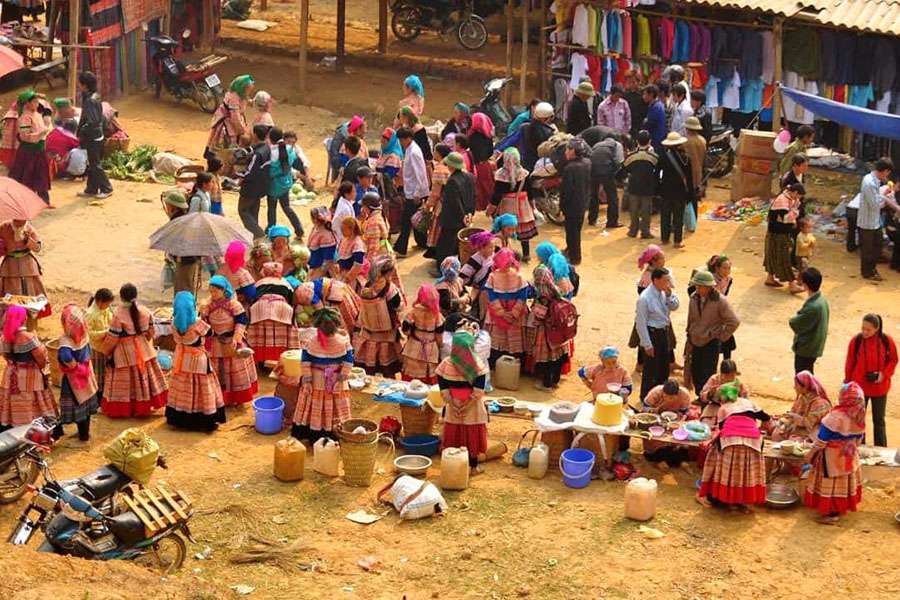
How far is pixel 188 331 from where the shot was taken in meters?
12.6

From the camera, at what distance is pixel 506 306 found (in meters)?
14.0

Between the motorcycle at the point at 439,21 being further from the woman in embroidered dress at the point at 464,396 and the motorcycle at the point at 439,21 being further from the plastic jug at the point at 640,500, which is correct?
the plastic jug at the point at 640,500

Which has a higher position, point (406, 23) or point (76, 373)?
point (406, 23)

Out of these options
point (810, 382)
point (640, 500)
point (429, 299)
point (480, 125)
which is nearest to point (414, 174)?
point (480, 125)

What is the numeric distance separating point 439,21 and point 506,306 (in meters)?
14.4

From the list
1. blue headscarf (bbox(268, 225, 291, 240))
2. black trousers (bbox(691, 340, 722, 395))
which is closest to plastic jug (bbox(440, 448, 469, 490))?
black trousers (bbox(691, 340, 722, 395))

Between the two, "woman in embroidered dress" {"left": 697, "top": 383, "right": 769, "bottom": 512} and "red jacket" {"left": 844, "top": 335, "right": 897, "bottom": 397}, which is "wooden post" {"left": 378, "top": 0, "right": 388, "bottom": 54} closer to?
"red jacket" {"left": 844, "top": 335, "right": 897, "bottom": 397}

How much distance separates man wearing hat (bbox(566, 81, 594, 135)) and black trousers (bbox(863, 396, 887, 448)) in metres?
8.30

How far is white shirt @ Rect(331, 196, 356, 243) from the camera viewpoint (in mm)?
15570

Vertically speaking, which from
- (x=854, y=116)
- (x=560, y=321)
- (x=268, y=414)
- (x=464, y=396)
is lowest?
(x=268, y=414)

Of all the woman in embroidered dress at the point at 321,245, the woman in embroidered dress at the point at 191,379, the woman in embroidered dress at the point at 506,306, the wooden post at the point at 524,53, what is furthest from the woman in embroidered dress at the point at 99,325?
the wooden post at the point at 524,53

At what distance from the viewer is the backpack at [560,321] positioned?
45.5 feet

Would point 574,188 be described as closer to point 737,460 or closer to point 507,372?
point 507,372

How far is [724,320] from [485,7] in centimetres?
1543
